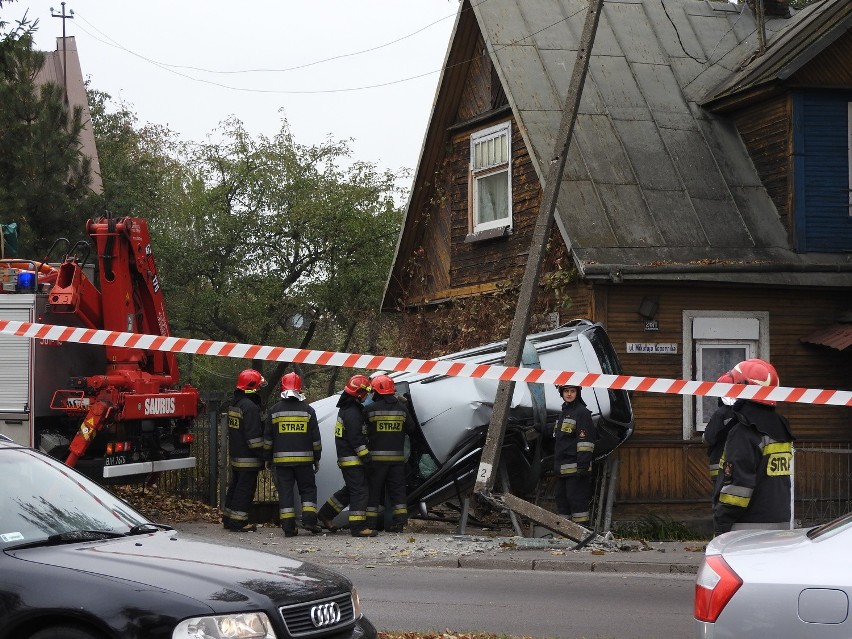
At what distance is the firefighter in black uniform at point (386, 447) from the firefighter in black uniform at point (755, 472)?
697 centimetres

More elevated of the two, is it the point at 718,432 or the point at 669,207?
the point at 669,207

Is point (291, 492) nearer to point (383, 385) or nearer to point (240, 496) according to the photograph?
point (240, 496)

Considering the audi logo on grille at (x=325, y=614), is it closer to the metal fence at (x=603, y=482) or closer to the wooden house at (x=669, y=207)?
the metal fence at (x=603, y=482)

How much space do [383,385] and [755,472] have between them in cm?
729

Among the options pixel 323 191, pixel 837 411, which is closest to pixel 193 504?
pixel 837 411

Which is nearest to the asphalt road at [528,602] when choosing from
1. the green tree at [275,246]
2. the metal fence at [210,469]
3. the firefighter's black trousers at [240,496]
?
the firefighter's black trousers at [240,496]

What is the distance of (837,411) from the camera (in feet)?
57.2

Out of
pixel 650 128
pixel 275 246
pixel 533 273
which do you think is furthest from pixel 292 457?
pixel 275 246

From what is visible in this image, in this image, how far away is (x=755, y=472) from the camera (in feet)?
23.8

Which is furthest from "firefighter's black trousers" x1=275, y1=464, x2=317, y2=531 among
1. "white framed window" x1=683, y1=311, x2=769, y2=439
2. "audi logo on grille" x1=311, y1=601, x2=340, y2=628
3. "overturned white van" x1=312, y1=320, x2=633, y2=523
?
"audi logo on grille" x1=311, y1=601, x2=340, y2=628

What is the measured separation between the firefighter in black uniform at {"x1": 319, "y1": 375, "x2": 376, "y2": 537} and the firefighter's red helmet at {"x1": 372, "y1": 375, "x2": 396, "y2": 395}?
16 centimetres

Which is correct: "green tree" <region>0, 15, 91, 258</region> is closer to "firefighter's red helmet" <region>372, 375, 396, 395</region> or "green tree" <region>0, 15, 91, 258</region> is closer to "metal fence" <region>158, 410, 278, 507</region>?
"metal fence" <region>158, 410, 278, 507</region>

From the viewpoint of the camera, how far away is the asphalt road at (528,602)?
831 centimetres

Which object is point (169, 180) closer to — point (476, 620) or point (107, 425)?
point (107, 425)
